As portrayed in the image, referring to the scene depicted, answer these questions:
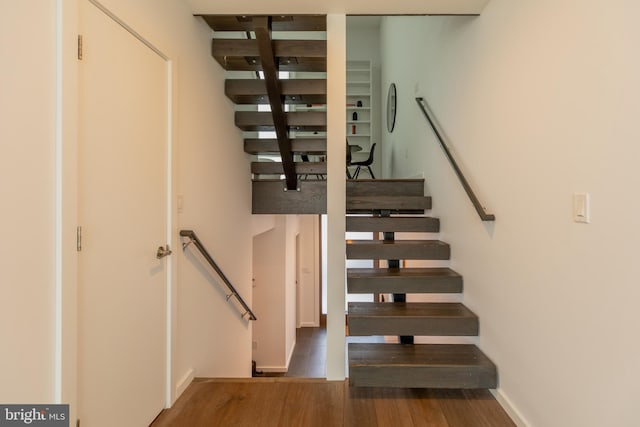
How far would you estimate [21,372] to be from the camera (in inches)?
43.3

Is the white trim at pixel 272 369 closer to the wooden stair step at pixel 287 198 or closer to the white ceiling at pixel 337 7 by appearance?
the wooden stair step at pixel 287 198

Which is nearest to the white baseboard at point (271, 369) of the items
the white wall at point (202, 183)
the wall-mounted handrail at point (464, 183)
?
the white wall at point (202, 183)

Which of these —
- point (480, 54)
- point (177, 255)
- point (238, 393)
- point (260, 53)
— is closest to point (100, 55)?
point (177, 255)

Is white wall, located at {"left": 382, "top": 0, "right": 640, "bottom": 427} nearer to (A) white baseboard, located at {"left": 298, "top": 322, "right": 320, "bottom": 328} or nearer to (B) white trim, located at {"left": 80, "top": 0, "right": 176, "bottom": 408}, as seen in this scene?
(B) white trim, located at {"left": 80, "top": 0, "right": 176, "bottom": 408}

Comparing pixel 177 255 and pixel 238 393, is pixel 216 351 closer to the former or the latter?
pixel 238 393

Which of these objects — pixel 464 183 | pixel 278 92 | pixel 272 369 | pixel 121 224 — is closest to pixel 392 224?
pixel 464 183

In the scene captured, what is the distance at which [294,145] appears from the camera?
335 centimetres

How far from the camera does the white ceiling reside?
2232 millimetres

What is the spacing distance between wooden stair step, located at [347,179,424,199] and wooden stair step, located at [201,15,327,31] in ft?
4.95

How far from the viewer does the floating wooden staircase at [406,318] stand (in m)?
2.09

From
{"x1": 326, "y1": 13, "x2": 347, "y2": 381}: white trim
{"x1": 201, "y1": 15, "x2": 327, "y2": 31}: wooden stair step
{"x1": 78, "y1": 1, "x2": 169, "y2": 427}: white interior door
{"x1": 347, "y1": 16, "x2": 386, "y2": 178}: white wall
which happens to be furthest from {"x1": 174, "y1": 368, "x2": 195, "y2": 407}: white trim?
{"x1": 347, "y1": 16, "x2": 386, "y2": 178}: white wall

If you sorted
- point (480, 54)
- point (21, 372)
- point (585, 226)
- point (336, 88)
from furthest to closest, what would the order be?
point (336, 88), point (480, 54), point (585, 226), point (21, 372)

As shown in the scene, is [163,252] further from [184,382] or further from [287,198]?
[287,198]

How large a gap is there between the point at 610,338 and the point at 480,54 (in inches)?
76.9
